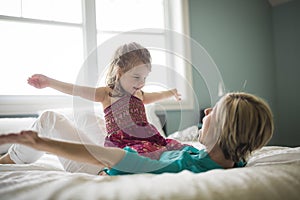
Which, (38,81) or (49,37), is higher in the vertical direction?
(49,37)

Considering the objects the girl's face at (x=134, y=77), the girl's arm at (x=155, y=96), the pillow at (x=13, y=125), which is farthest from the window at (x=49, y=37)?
the girl's face at (x=134, y=77)

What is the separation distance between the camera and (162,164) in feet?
3.14

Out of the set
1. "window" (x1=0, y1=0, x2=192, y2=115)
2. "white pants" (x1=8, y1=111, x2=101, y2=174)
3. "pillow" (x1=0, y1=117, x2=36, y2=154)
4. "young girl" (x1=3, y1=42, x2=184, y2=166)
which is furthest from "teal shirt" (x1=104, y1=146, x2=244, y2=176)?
"window" (x1=0, y1=0, x2=192, y2=115)

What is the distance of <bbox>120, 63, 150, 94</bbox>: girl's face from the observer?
1.18 m

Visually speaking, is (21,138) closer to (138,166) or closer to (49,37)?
(138,166)

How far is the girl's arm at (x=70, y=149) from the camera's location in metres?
0.80

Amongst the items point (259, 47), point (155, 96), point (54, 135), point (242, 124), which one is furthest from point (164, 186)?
point (259, 47)

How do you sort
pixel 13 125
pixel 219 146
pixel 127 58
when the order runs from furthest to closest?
1. pixel 13 125
2. pixel 127 58
3. pixel 219 146

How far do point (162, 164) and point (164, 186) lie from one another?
0.21 m

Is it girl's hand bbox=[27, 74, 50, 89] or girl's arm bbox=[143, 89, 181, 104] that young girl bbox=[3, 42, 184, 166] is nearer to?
girl's hand bbox=[27, 74, 50, 89]

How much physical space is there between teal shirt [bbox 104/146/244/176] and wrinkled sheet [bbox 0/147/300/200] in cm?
9

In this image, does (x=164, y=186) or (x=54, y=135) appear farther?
(x=54, y=135)

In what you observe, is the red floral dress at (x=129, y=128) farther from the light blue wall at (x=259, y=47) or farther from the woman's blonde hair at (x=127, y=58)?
the light blue wall at (x=259, y=47)

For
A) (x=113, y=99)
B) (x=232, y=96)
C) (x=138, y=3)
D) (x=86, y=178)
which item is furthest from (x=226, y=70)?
(x=86, y=178)
